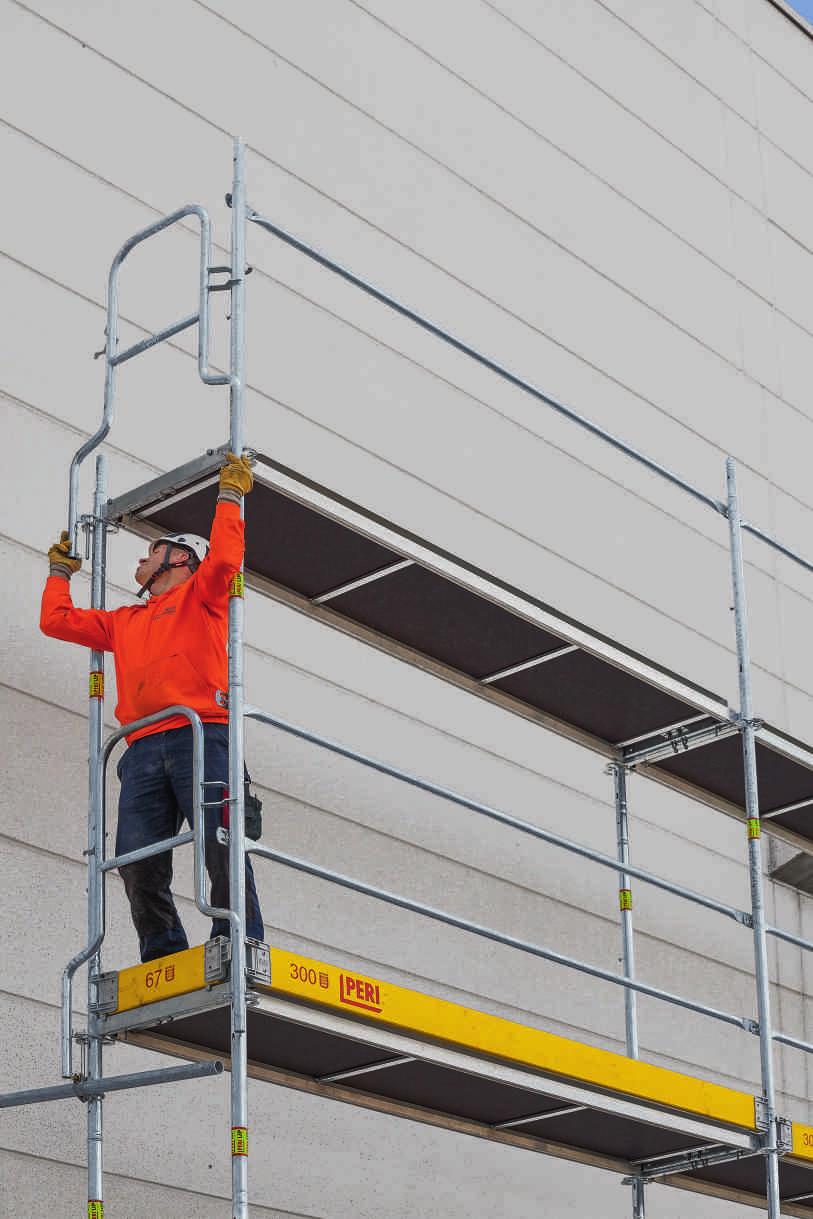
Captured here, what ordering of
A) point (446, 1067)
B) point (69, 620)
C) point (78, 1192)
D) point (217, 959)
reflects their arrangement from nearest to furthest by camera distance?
point (217, 959)
point (446, 1067)
point (69, 620)
point (78, 1192)

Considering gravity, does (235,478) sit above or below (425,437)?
below

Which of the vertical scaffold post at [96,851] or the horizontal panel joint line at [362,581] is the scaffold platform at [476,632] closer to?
the horizontal panel joint line at [362,581]

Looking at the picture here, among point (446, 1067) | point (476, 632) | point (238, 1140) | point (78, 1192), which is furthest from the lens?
point (476, 632)

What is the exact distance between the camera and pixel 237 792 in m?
6.12

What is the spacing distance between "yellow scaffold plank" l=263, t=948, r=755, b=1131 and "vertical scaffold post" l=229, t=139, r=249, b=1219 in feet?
0.62

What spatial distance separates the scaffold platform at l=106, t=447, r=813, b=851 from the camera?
23.1 feet

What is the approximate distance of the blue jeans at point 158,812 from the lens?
21.3 ft

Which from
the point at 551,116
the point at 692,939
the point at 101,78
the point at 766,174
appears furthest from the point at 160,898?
the point at 766,174

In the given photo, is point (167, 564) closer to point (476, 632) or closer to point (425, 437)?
point (476, 632)

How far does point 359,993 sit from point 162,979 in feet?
2.18

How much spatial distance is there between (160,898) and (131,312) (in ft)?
10.7

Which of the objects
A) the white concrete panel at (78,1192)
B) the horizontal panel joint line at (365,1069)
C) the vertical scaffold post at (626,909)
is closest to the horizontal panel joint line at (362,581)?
the horizontal panel joint line at (365,1069)

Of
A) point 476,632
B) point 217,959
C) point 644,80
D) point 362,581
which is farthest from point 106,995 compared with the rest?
point 644,80

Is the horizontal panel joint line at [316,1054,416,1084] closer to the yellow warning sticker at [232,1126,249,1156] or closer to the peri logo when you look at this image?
the peri logo
